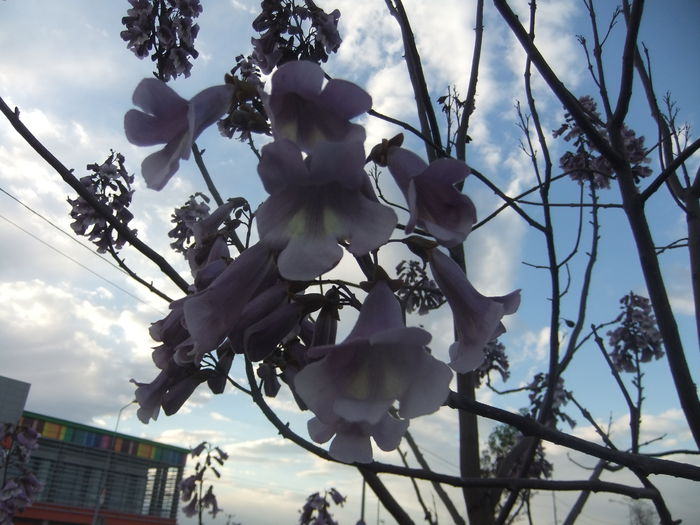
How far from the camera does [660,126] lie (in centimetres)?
279

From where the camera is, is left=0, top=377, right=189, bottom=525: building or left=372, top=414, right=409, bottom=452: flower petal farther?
left=0, top=377, right=189, bottom=525: building

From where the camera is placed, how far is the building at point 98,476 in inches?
1027

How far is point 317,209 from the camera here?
818 millimetres

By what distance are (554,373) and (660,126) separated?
1453 mm

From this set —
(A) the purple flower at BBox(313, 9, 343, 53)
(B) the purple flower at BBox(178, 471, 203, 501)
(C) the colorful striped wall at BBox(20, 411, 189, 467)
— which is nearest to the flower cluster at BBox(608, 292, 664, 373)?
(A) the purple flower at BBox(313, 9, 343, 53)

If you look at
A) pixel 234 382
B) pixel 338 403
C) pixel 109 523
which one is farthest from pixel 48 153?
pixel 109 523

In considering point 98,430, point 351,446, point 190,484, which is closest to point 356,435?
point 351,446

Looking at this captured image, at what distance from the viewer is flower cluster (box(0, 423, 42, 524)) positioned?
6348 mm

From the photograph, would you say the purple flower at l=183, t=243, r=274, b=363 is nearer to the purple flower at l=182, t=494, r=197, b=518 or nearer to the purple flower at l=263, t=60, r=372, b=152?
the purple flower at l=263, t=60, r=372, b=152

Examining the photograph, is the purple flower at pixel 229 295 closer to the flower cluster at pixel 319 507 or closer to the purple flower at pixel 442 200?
the purple flower at pixel 442 200

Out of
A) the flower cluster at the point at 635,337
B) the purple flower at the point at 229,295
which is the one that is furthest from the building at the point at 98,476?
the purple flower at the point at 229,295

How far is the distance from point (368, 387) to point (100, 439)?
117ft

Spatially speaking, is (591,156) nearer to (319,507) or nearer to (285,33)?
(285,33)

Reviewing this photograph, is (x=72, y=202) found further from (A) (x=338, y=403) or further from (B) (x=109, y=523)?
(B) (x=109, y=523)
